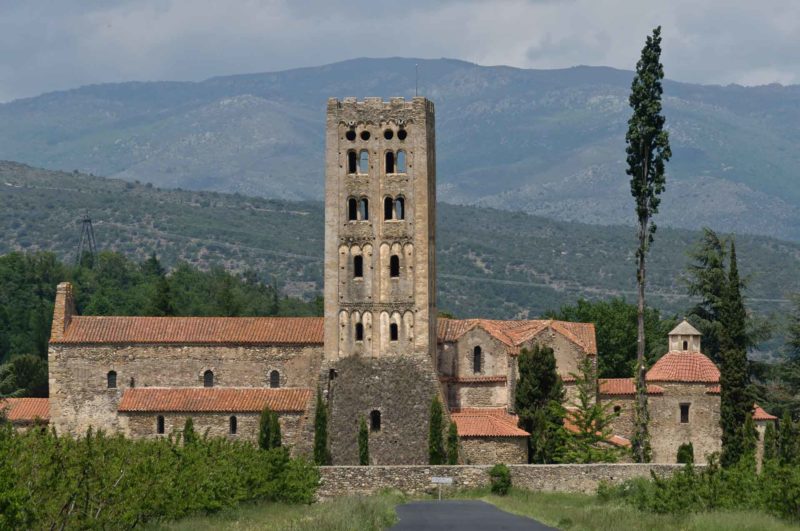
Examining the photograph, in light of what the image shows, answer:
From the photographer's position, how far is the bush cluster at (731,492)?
182 feet

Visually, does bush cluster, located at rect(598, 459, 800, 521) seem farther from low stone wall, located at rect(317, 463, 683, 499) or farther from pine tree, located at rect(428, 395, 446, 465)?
pine tree, located at rect(428, 395, 446, 465)

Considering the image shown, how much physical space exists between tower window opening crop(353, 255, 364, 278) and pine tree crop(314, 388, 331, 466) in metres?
6.23

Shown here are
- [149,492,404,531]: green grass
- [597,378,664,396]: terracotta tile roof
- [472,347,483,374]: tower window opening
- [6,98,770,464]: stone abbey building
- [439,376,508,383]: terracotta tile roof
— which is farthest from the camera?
[597,378,664,396]: terracotta tile roof

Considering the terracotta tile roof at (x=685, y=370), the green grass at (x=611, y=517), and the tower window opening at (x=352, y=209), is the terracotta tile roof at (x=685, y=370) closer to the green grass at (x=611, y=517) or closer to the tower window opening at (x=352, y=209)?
the green grass at (x=611, y=517)

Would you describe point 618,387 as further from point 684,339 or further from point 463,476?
point 463,476

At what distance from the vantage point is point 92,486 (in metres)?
49.7

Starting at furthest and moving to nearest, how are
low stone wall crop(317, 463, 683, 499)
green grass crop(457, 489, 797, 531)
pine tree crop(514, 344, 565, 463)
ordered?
1. pine tree crop(514, 344, 565, 463)
2. low stone wall crop(317, 463, 683, 499)
3. green grass crop(457, 489, 797, 531)

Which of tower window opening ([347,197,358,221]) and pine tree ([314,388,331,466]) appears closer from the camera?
pine tree ([314,388,331,466])

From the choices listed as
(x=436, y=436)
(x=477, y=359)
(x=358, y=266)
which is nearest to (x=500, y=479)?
(x=436, y=436)

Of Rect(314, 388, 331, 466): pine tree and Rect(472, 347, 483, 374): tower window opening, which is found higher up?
Rect(472, 347, 483, 374): tower window opening

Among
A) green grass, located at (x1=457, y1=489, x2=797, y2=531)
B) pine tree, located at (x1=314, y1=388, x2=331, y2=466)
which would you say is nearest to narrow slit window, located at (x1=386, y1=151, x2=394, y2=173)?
pine tree, located at (x1=314, y1=388, x2=331, y2=466)

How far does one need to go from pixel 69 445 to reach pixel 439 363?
117ft

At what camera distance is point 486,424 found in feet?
273

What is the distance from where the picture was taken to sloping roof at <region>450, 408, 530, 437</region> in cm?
8231
